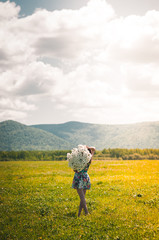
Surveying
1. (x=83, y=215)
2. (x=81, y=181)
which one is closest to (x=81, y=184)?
(x=81, y=181)

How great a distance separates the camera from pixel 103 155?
65.6 m

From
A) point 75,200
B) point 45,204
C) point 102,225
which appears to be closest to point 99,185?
point 75,200

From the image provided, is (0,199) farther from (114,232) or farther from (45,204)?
(114,232)

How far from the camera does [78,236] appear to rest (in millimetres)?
8156

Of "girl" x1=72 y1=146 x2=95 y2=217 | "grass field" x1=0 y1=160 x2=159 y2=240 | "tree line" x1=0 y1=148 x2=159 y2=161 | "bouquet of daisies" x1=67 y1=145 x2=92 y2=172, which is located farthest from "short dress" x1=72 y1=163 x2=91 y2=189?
"tree line" x1=0 y1=148 x2=159 y2=161

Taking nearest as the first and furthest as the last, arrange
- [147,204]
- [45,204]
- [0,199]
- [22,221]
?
1. [22,221]
2. [147,204]
3. [45,204]
4. [0,199]

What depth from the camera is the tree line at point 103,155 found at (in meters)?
60.1

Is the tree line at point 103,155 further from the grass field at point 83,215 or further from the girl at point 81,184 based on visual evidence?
the girl at point 81,184

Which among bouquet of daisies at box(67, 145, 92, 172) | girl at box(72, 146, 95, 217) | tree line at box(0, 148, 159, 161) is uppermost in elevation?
bouquet of daisies at box(67, 145, 92, 172)

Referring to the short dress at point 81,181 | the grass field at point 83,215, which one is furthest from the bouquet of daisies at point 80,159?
the grass field at point 83,215

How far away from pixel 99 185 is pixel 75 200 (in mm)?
4456

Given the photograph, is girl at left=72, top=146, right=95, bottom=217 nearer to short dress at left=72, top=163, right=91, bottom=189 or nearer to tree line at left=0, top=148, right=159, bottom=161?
short dress at left=72, top=163, right=91, bottom=189

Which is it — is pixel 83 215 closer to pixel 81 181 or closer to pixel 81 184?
pixel 81 184

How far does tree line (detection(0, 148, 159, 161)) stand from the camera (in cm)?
6012
